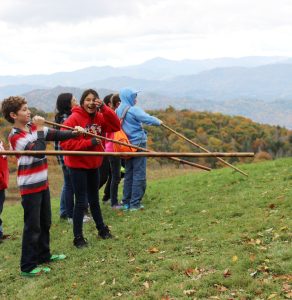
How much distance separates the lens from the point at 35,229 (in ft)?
22.7

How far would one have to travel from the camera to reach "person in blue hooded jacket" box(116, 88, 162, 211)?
9.82 m

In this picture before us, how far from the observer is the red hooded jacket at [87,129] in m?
7.28

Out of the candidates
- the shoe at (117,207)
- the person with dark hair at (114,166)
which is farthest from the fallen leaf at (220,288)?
the shoe at (117,207)

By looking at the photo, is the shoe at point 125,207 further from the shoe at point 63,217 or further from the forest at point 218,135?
the forest at point 218,135

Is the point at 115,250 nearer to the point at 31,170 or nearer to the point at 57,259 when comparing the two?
the point at 57,259

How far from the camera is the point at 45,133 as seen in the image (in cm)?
678

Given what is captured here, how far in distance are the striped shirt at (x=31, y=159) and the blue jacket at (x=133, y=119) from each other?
3.18m

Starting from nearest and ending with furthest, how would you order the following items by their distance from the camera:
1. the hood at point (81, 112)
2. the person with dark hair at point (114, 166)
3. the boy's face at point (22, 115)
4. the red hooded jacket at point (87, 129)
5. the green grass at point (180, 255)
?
1. the green grass at point (180, 255)
2. the boy's face at point (22, 115)
3. the red hooded jacket at point (87, 129)
4. the hood at point (81, 112)
5. the person with dark hair at point (114, 166)

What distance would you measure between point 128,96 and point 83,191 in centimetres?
302

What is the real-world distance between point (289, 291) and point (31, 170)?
13.0 feet

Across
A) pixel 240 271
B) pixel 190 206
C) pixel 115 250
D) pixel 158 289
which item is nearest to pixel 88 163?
pixel 115 250

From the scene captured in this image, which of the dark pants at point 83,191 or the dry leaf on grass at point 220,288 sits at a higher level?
the dark pants at point 83,191

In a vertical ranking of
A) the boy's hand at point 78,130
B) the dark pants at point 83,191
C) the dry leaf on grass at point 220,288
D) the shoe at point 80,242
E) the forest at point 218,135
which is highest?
the boy's hand at point 78,130

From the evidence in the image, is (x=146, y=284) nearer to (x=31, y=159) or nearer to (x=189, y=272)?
(x=189, y=272)
